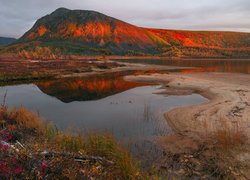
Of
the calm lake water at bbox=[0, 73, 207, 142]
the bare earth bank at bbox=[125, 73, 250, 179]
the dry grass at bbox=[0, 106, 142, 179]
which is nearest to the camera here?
the dry grass at bbox=[0, 106, 142, 179]

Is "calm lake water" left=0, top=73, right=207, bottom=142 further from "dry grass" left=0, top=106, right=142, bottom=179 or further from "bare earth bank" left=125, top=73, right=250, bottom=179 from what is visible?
"dry grass" left=0, top=106, right=142, bottom=179

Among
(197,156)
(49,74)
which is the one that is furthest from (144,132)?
(49,74)

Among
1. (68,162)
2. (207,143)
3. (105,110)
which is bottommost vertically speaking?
(105,110)

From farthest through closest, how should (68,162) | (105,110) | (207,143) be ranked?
(105,110), (207,143), (68,162)

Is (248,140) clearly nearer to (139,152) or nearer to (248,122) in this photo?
(248,122)

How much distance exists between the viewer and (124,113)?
58.6 feet

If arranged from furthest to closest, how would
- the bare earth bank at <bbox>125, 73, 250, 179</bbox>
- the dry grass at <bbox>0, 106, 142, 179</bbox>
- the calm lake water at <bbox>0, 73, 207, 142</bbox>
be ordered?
the calm lake water at <bbox>0, 73, 207, 142</bbox>
the bare earth bank at <bbox>125, 73, 250, 179</bbox>
the dry grass at <bbox>0, 106, 142, 179</bbox>

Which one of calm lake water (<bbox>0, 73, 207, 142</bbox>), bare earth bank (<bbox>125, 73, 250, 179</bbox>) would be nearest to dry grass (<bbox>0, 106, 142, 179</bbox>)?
bare earth bank (<bbox>125, 73, 250, 179</bbox>)

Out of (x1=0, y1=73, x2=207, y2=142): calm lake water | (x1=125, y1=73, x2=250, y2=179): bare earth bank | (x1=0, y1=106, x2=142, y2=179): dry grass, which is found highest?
(x1=0, y1=106, x2=142, y2=179): dry grass

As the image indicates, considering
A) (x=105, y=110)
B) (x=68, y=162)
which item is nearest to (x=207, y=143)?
(x=68, y=162)

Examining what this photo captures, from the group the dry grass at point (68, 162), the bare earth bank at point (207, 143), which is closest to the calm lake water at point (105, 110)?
the bare earth bank at point (207, 143)

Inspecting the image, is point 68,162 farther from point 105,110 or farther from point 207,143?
point 105,110

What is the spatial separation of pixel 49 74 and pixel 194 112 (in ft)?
110

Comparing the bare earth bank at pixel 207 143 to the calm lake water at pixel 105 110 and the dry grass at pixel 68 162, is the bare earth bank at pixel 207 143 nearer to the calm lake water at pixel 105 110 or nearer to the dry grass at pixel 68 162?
the calm lake water at pixel 105 110
